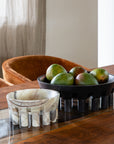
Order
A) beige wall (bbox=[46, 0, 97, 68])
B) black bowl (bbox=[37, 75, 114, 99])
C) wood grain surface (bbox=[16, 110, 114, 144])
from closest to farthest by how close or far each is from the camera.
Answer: wood grain surface (bbox=[16, 110, 114, 144])
black bowl (bbox=[37, 75, 114, 99])
beige wall (bbox=[46, 0, 97, 68])

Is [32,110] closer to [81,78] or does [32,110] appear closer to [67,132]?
[67,132]

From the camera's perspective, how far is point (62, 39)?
147 inches

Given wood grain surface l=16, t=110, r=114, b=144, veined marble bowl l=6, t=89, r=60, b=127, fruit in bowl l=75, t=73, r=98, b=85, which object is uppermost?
fruit in bowl l=75, t=73, r=98, b=85

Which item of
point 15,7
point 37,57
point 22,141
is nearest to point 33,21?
point 15,7

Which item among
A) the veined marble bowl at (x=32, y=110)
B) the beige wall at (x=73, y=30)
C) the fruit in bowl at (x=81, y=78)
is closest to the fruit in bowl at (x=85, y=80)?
the fruit in bowl at (x=81, y=78)

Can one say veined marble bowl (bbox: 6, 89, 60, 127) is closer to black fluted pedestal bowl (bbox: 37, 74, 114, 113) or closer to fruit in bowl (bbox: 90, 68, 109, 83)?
black fluted pedestal bowl (bbox: 37, 74, 114, 113)

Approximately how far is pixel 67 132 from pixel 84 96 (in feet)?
0.53

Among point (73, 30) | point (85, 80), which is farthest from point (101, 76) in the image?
point (73, 30)

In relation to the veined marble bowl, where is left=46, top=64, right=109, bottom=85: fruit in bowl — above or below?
above

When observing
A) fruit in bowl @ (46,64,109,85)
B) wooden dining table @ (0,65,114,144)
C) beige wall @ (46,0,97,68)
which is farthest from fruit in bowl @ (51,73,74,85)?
beige wall @ (46,0,97,68)

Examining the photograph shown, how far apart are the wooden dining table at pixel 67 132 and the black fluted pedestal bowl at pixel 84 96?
0.14 ft

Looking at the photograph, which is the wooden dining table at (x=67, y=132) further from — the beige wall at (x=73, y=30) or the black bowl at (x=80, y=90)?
the beige wall at (x=73, y=30)

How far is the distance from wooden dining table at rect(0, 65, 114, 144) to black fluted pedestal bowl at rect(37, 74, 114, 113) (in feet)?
0.14

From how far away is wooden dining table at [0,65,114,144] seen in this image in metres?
0.65
